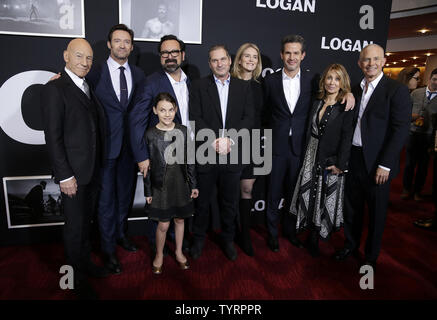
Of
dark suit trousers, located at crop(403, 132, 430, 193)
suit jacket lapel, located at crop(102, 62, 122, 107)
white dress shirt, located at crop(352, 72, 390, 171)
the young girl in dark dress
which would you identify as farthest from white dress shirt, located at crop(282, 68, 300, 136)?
dark suit trousers, located at crop(403, 132, 430, 193)

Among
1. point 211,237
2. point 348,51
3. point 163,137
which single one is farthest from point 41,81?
point 348,51

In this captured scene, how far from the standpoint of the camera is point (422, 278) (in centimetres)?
268

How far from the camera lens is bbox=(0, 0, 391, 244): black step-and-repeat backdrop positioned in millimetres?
2732

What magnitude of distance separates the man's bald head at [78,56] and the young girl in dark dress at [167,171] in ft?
1.84

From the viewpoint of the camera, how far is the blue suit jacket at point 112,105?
8.26ft

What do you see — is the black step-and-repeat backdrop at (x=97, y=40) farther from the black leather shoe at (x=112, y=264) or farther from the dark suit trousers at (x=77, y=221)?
the dark suit trousers at (x=77, y=221)

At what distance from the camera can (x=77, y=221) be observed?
222cm

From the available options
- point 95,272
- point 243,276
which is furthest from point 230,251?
point 95,272

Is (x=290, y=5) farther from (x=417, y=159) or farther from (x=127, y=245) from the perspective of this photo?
(x=417, y=159)

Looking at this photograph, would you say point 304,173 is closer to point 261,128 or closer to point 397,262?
point 261,128

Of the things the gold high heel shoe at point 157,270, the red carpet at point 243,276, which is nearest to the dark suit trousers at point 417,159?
the red carpet at point 243,276

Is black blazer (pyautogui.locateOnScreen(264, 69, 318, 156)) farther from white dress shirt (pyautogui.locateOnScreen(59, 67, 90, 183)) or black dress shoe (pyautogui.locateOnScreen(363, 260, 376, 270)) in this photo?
white dress shirt (pyautogui.locateOnScreen(59, 67, 90, 183))

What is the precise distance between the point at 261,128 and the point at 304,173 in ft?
2.08

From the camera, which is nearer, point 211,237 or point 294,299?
point 294,299
